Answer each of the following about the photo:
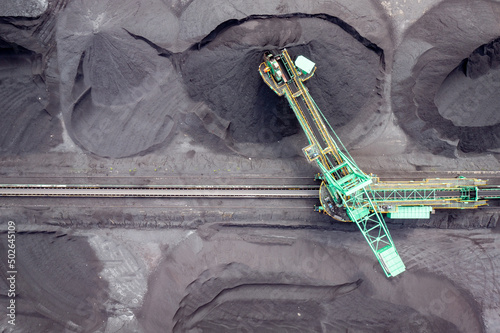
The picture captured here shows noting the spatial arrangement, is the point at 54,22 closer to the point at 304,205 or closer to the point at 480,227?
the point at 304,205

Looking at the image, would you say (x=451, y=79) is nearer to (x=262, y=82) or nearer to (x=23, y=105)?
(x=262, y=82)

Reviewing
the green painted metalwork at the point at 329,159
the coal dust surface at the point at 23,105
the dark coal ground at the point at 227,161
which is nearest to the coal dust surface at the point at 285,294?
the dark coal ground at the point at 227,161

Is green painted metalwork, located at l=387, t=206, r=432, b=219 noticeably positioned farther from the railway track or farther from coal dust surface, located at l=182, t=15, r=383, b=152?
coal dust surface, located at l=182, t=15, r=383, b=152

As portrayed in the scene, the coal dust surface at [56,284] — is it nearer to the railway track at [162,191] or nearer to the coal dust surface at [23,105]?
the railway track at [162,191]

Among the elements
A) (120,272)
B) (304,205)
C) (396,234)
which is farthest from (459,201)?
(120,272)

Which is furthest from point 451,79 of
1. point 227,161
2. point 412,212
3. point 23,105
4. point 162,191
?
point 23,105

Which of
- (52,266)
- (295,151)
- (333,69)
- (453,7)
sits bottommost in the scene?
(52,266)
